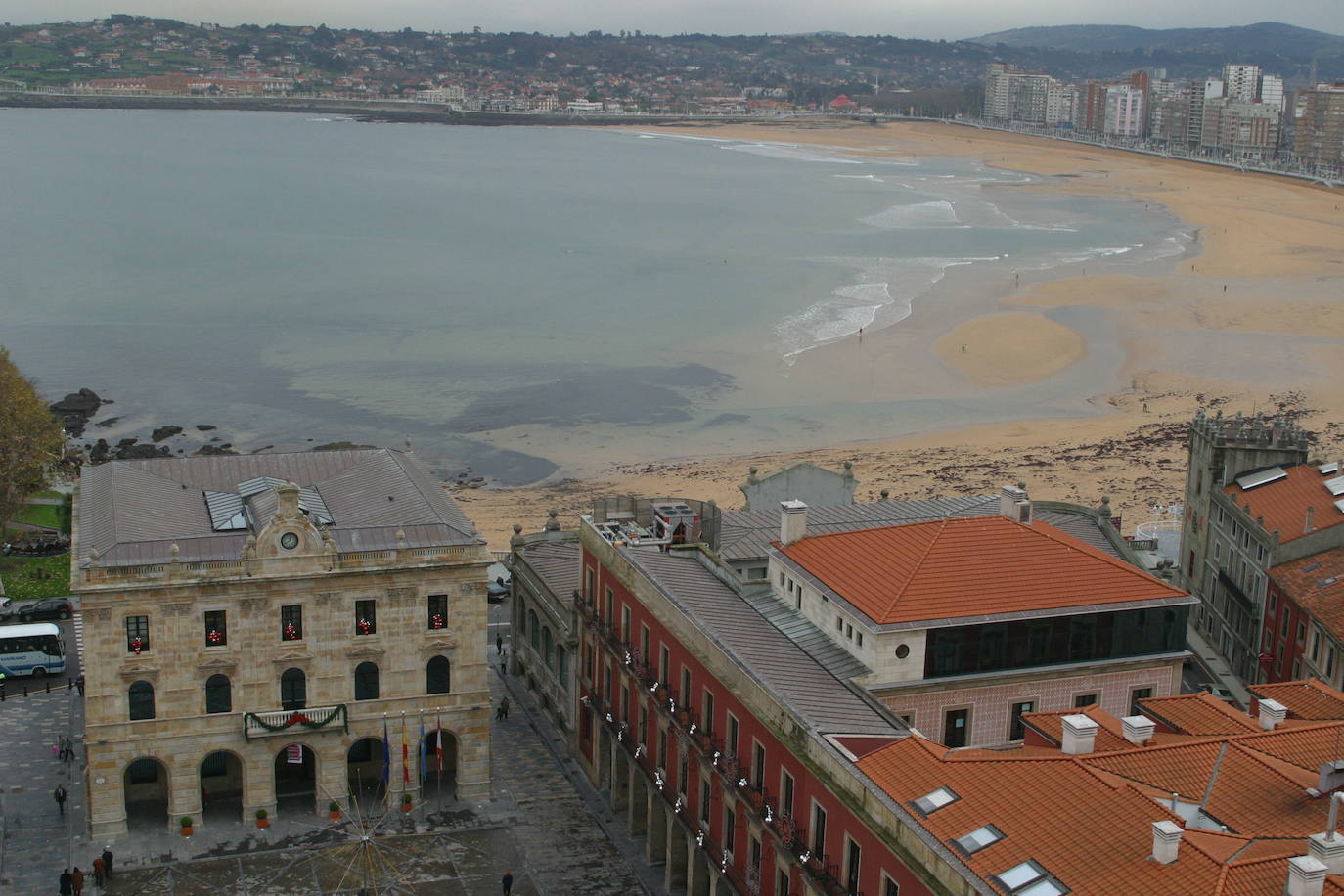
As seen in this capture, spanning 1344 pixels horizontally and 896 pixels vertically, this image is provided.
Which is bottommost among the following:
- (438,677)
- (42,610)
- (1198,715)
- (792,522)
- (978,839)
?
(42,610)

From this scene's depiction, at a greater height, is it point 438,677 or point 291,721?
point 438,677

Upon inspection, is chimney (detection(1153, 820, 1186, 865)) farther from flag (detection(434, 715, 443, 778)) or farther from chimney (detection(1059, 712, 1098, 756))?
flag (detection(434, 715, 443, 778))

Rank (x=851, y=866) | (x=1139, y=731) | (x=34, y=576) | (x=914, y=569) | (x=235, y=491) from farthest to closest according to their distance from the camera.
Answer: (x=34, y=576) → (x=235, y=491) → (x=914, y=569) → (x=1139, y=731) → (x=851, y=866)

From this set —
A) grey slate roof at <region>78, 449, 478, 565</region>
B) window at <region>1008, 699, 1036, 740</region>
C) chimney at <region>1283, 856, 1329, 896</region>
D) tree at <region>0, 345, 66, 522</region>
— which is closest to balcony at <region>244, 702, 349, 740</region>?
grey slate roof at <region>78, 449, 478, 565</region>

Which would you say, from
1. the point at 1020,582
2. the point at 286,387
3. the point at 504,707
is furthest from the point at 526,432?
the point at 1020,582

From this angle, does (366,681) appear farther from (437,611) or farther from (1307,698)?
(1307,698)

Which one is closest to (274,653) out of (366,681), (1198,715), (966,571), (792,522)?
(366,681)

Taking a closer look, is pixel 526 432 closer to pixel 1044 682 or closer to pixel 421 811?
pixel 421 811

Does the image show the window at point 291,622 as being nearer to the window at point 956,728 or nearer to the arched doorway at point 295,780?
the arched doorway at point 295,780

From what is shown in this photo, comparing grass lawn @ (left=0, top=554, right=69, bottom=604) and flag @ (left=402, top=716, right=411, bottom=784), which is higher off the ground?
flag @ (left=402, top=716, right=411, bottom=784)
